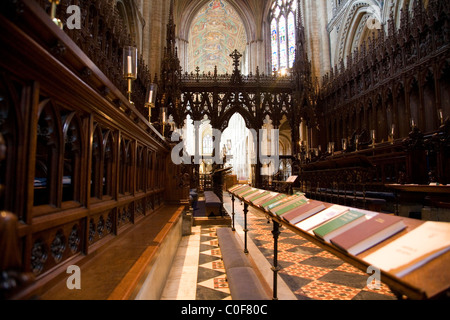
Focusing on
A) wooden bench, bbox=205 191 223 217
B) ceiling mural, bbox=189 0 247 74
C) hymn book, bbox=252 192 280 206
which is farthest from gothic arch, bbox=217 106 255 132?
ceiling mural, bbox=189 0 247 74

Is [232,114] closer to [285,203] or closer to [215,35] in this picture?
[285,203]

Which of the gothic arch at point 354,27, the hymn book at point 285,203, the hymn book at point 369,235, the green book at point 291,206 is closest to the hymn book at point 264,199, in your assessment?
the hymn book at point 285,203

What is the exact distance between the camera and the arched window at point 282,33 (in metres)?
16.8

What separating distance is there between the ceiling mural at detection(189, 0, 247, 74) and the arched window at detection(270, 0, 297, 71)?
13.3ft

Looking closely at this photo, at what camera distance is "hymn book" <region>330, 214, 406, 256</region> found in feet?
2.85

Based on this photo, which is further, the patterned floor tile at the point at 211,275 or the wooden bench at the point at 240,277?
the patterned floor tile at the point at 211,275

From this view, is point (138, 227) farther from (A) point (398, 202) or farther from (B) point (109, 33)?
(B) point (109, 33)

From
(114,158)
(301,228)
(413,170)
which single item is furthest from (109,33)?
(413,170)

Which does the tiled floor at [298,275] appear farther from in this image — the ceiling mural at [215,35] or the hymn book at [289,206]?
the ceiling mural at [215,35]

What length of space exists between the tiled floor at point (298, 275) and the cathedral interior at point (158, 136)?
2.1 inches

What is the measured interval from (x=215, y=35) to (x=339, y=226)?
26.7m

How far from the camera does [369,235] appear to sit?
0.88 metres

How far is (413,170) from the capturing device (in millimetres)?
3961
